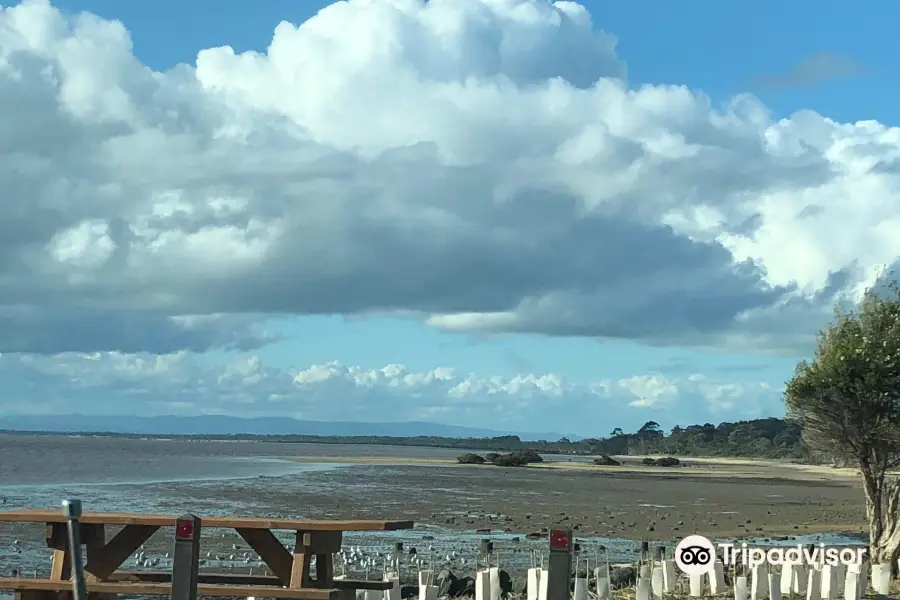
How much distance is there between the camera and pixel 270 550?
11.2 meters

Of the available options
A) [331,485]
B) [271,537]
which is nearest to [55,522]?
[271,537]

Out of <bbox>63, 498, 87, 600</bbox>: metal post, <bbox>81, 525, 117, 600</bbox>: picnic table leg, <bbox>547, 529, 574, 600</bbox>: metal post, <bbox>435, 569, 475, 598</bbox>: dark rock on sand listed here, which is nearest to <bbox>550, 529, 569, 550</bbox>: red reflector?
<bbox>547, 529, 574, 600</bbox>: metal post

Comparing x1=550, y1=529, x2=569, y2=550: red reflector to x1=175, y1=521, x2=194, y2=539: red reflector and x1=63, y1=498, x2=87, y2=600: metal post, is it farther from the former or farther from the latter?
x1=63, y1=498, x2=87, y2=600: metal post

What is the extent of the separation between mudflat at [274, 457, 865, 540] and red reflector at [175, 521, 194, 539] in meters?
25.2

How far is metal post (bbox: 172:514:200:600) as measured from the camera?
405 inches

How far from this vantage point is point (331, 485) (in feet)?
193

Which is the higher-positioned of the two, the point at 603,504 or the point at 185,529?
the point at 185,529

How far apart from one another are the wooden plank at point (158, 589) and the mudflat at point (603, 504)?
24308mm

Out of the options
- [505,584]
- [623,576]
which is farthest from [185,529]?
[623,576]

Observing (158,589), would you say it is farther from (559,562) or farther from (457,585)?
(457,585)

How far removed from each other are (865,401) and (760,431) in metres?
159

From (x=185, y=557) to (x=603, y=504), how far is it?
40253 millimetres

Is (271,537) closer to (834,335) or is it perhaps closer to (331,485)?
(834,335)

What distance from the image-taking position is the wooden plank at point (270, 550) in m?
11.2
